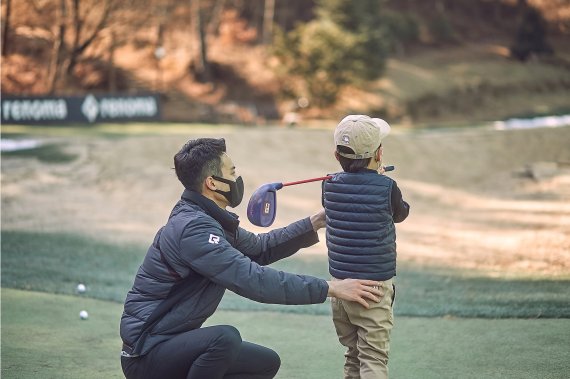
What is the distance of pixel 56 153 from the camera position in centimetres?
1709

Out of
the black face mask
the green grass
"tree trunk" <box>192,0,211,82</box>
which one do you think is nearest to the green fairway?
the green grass

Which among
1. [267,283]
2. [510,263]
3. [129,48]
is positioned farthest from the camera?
[129,48]

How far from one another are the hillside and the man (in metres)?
26.0

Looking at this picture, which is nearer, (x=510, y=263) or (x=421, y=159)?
(x=510, y=263)

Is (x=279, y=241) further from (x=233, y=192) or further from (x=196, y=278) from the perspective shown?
(x=196, y=278)

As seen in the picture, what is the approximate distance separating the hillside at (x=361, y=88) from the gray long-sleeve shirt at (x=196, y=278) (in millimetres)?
26059

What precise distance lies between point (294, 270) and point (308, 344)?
3.85 meters

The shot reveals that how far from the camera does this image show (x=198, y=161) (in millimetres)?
3764

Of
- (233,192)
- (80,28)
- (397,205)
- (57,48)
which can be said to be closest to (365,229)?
(397,205)

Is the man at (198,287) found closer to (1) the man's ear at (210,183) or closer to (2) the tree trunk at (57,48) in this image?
(1) the man's ear at (210,183)

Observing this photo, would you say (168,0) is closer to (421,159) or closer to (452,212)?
(421,159)

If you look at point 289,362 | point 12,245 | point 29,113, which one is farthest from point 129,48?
point 289,362

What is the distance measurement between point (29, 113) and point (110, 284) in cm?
1381

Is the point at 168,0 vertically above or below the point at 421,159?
above
